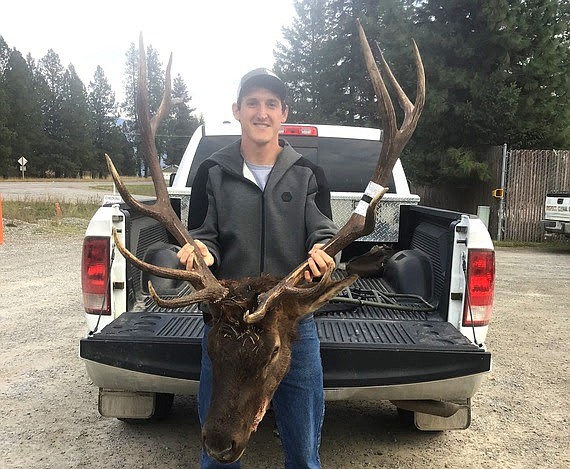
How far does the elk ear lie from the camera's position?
8.39 feet

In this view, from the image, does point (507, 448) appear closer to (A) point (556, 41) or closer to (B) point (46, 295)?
(B) point (46, 295)

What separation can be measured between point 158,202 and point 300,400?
4.61ft

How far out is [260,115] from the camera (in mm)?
3006

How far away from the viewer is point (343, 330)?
3.58 m

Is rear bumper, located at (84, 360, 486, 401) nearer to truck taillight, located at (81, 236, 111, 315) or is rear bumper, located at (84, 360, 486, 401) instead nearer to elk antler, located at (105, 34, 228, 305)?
truck taillight, located at (81, 236, 111, 315)

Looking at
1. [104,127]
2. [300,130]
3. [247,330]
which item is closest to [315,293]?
[247,330]

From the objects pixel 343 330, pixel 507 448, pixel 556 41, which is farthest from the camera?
pixel 556 41

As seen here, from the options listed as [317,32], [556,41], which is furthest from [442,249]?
[317,32]

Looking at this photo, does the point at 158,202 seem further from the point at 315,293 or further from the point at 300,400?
the point at 300,400

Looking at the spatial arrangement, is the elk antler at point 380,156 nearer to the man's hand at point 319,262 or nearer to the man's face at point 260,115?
the man's hand at point 319,262

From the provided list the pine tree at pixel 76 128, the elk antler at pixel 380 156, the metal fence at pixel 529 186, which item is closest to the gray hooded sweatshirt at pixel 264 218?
the elk antler at pixel 380 156

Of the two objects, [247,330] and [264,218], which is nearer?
[247,330]

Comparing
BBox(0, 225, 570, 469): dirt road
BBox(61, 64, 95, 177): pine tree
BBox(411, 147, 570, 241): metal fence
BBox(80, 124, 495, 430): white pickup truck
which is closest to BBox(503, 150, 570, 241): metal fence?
BBox(411, 147, 570, 241): metal fence

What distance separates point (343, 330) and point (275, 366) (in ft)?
3.53
